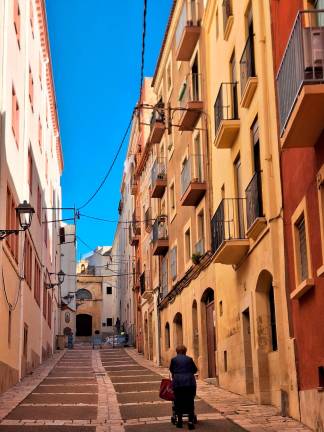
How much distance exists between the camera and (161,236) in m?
31.5

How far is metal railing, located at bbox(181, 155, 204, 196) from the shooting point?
22909mm

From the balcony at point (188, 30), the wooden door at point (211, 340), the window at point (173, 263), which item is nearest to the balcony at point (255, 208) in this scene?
the wooden door at point (211, 340)

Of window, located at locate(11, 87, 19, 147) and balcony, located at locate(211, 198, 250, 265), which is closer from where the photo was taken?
balcony, located at locate(211, 198, 250, 265)

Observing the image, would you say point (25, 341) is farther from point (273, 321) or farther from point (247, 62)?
point (247, 62)

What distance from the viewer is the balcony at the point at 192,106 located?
23312 mm

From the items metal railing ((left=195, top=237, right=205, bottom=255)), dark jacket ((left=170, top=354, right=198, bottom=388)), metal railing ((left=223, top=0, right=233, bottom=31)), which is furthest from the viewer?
metal railing ((left=195, top=237, right=205, bottom=255))

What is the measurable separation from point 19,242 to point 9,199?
2.99m

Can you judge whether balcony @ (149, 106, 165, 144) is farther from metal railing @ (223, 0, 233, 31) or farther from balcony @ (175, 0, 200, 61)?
A: metal railing @ (223, 0, 233, 31)

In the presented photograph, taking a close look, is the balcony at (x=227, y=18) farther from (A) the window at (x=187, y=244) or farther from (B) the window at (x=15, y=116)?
(A) the window at (x=187, y=244)

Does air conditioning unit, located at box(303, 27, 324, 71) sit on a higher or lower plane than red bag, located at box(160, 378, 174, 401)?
higher

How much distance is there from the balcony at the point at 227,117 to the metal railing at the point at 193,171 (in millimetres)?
4316

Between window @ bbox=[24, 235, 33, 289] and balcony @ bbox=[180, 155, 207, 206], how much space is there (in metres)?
6.11

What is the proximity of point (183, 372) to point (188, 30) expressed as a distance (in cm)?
1407

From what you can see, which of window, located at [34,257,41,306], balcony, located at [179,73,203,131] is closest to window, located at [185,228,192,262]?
balcony, located at [179,73,203,131]
